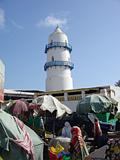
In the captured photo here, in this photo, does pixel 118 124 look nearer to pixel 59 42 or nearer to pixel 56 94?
pixel 56 94

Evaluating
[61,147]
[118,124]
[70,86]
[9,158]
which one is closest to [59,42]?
[70,86]

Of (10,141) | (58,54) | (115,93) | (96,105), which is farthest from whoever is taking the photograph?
(58,54)

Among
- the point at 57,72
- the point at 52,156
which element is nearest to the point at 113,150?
the point at 52,156

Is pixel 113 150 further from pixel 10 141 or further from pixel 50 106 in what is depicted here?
pixel 50 106

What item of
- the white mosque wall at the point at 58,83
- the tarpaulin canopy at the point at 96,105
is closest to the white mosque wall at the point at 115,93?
the tarpaulin canopy at the point at 96,105

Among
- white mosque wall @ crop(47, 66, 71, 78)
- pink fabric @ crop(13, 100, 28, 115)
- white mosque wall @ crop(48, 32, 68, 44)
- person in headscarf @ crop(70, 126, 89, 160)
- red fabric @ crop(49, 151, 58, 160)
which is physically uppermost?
white mosque wall @ crop(48, 32, 68, 44)

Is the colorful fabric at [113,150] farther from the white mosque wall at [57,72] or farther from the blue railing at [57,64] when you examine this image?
the blue railing at [57,64]

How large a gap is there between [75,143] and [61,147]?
1053 mm

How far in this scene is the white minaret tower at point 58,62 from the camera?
1575 inches

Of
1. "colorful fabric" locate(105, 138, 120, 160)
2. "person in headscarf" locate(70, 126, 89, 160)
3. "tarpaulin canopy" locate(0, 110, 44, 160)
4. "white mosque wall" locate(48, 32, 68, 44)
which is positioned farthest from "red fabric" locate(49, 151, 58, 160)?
"white mosque wall" locate(48, 32, 68, 44)

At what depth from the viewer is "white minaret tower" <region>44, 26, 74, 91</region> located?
40.0 m

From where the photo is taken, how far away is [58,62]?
40781 millimetres

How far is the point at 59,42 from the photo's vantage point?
41.4m

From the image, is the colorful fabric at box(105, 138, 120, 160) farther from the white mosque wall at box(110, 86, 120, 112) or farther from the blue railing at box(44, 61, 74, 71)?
the blue railing at box(44, 61, 74, 71)
